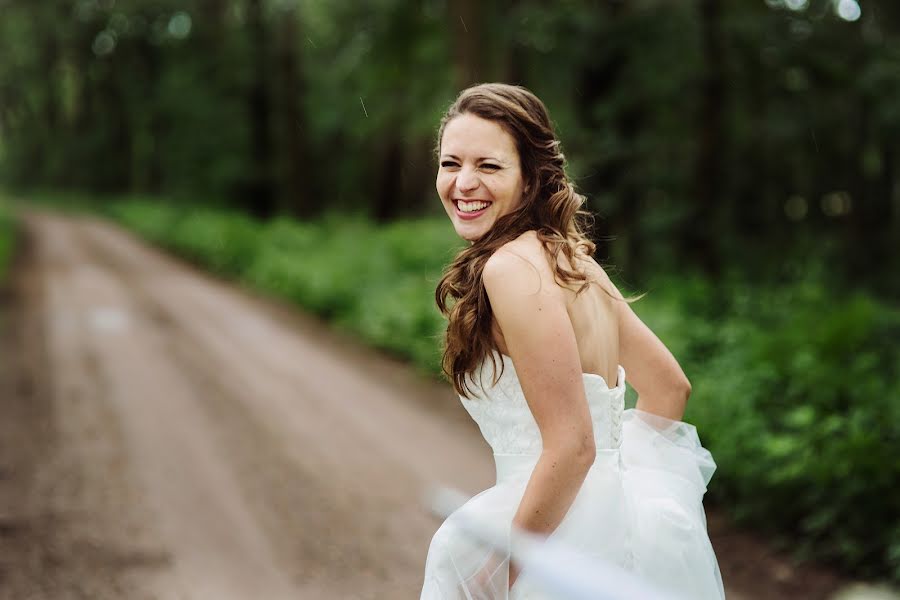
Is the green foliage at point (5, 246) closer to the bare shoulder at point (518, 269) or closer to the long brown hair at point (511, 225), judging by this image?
the long brown hair at point (511, 225)

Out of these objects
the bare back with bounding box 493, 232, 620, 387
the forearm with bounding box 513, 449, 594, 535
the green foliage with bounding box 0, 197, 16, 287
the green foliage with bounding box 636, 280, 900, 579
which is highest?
the bare back with bounding box 493, 232, 620, 387

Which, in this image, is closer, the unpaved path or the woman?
the woman

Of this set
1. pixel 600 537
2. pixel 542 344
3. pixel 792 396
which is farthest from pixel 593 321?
pixel 792 396

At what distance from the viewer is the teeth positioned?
5.49ft

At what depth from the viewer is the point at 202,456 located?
7.26 metres

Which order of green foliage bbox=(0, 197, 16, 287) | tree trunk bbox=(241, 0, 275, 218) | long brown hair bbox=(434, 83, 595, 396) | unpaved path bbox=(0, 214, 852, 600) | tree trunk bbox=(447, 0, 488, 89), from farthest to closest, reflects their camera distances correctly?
tree trunk bbox=(241, 0, 275, 218) → green foliage bbox=(0, 197, 16, 287) → tree trunk bbox=(447, 0, 488, 89) → unpaved path bbox=(0, 214, 852, 600) → long brown hair bbox=(434, 83, 595, 396)

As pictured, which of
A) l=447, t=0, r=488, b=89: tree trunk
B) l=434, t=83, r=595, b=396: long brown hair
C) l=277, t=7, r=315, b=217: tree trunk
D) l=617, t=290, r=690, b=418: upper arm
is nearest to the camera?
l=434, t=83, r=595, b=396: long brown hair

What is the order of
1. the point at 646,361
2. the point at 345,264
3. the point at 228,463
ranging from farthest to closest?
the point at 345,264
the point at 228,463
the point at 646,361

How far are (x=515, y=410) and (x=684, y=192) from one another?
13172 mm

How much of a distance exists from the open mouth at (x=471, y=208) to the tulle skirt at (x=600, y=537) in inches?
19.7

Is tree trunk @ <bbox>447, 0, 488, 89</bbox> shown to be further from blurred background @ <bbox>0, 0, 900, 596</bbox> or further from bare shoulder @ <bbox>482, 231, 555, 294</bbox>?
bare shoulder @ <bbox>482, 231, 555, 294</bbox>

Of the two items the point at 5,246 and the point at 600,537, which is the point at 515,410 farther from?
the point at 5,246

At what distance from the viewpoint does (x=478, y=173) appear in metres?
1.65

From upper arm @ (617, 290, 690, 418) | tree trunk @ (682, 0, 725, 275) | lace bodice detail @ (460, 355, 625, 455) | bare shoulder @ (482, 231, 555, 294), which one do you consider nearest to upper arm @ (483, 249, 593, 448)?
bare shoulder @ (482, 231, 555, 294)
